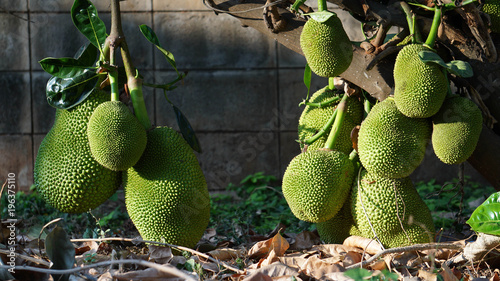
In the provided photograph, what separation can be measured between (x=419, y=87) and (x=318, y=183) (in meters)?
0.29

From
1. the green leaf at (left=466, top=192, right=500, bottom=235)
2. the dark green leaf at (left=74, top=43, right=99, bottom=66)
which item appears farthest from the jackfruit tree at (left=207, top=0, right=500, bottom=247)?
the dark green leaf at (left=74, top=43, right=99, bottom=66)

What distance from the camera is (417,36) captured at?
117 centimetres

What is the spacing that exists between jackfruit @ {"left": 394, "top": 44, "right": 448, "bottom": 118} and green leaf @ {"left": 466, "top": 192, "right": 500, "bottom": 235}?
22 centimetres

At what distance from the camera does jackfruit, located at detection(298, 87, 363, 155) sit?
4.29 ft

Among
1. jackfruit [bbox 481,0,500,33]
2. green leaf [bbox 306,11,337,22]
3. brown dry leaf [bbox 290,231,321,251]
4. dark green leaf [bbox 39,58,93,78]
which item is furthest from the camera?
brown dry leaf [bbox 290,231,321,251]

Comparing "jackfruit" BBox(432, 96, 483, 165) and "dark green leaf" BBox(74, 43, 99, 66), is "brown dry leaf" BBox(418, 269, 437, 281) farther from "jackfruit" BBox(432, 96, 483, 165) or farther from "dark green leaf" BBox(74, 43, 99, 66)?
"dark green leaf" BBox(74, 43, 99, 66)

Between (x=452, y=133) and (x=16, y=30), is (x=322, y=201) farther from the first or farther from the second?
(x=16, y=30)

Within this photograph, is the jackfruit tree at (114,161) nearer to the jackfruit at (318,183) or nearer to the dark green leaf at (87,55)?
the dark green leaf at (87,55)

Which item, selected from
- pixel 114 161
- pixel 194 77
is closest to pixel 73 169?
pixel 114 161

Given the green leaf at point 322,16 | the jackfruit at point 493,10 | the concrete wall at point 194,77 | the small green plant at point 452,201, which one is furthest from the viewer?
the concrete wall at point 194,77

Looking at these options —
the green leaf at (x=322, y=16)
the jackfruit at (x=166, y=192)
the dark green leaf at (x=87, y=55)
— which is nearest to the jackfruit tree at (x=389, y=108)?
the green leaf at (x=322, y=16)

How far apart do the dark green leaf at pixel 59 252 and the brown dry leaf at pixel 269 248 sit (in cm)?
43

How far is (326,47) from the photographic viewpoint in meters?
1.07

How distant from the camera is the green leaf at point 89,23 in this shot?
4.39 ft
